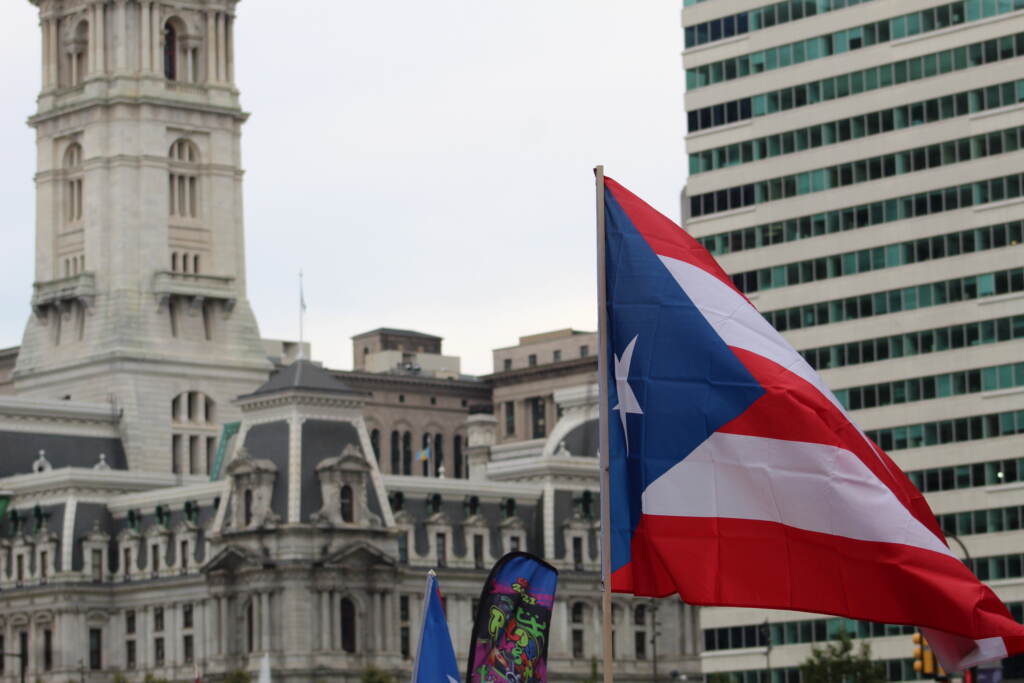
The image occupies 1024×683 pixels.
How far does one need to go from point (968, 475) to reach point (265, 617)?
73102mm

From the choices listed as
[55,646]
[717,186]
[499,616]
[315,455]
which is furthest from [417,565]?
[499,616]

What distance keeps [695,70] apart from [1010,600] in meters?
32.7

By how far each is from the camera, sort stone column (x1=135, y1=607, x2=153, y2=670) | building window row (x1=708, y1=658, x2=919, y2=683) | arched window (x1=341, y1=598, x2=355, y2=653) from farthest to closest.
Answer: stone column (x1=135, y1=607, x2=153, y2=670) < arched window (x1=341, y1=598, x2=355, y2=653) < building window row (x1=708, y1=658, x2=919, y2=683)

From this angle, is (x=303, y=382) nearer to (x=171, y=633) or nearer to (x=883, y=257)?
(x=171, y=633)

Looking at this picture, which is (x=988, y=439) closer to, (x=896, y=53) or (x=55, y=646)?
(x=896, y=53)

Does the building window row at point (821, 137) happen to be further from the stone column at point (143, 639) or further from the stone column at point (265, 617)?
the stone column at point (143, 639)


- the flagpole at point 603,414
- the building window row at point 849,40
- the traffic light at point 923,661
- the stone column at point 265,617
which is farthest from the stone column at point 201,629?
the flagpole at point 603,414

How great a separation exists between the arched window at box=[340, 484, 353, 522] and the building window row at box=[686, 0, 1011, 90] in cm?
5931

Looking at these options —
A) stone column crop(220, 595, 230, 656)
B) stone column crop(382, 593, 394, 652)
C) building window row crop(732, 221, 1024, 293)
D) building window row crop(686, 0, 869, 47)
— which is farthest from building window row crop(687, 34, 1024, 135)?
stone column crop(220, 595, 230, 656)

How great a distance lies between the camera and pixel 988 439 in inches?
4966

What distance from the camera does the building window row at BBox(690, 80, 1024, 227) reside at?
12675cm

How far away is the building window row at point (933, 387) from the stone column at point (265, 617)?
65561 millimetres

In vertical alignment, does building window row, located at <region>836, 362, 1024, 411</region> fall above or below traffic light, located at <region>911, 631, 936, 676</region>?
above

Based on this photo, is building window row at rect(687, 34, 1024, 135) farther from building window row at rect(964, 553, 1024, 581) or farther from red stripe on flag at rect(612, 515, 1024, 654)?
red stripe on flag at rect(612, 515, 1024, 654)
